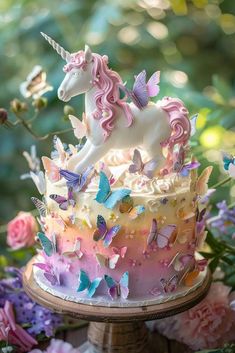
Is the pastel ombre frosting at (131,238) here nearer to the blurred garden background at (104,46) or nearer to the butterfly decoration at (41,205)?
the butterfly decoration at (41,205)

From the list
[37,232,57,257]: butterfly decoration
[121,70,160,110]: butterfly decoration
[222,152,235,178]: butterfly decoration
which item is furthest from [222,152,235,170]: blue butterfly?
[37,232,57,257]: butterfly decoration

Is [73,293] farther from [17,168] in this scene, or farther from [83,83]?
[17,168]

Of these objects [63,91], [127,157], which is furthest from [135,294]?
[63,91]

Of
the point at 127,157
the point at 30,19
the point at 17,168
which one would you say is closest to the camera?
the point at 127,157

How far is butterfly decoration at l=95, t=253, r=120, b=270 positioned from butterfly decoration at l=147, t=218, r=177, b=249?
8 cm

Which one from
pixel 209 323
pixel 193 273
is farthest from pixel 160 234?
pixel 209 323

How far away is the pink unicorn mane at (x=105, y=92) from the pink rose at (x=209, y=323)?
571 mm

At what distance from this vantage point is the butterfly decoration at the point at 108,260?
1303 millimetres

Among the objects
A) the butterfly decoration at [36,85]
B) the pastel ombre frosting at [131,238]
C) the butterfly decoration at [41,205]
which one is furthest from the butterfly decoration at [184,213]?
the butterfly decoration at [36,85]

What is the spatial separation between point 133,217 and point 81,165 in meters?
0.17

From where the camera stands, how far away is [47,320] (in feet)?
5.22

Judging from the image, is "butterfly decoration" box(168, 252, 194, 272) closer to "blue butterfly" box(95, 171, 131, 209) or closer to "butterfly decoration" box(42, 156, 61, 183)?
"blue butterfly" box(95, 171, 131, 209)

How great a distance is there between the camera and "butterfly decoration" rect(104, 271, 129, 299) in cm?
130

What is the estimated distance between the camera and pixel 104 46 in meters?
2.41
